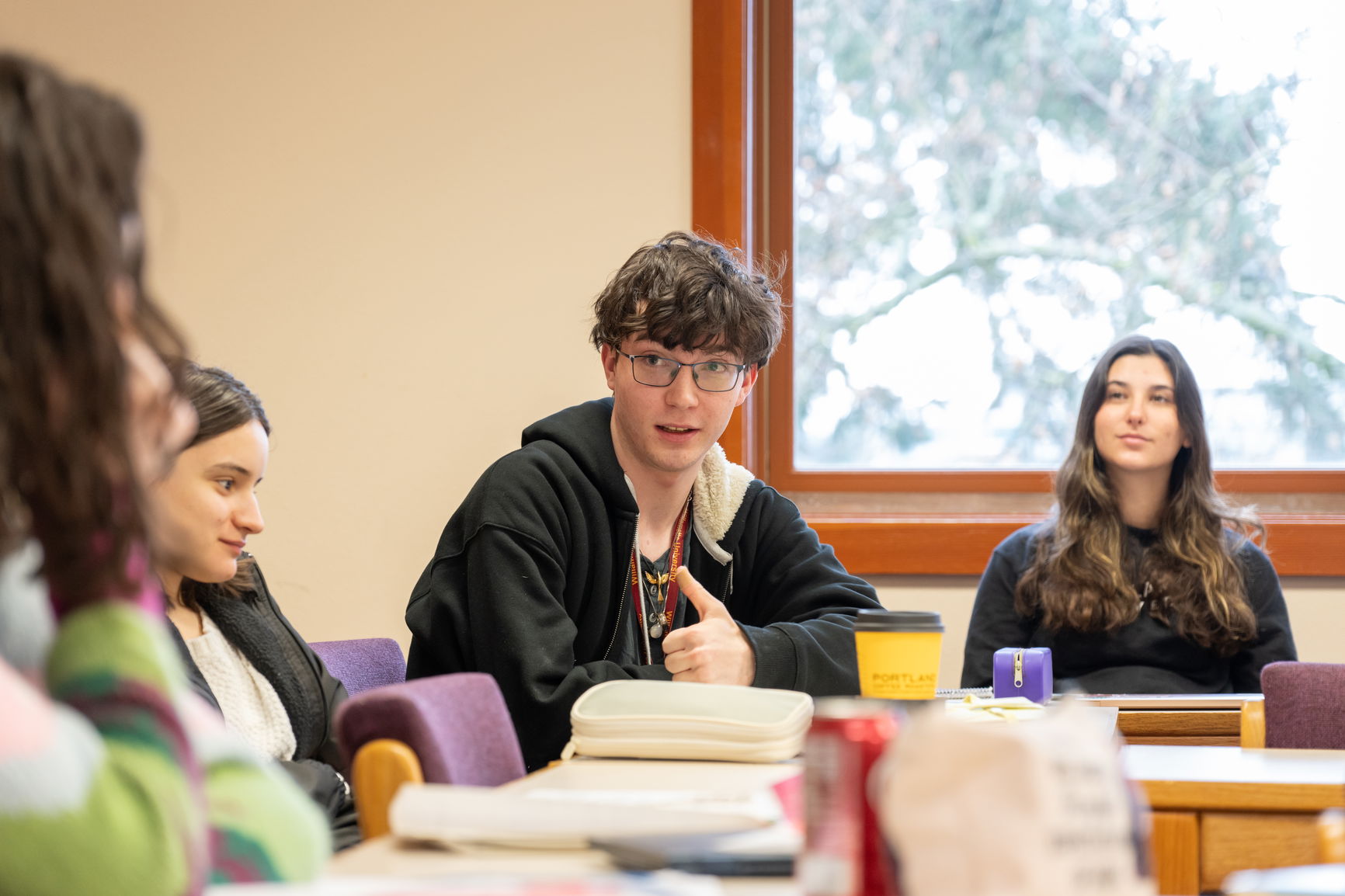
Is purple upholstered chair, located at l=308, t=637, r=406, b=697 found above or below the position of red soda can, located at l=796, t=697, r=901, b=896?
below

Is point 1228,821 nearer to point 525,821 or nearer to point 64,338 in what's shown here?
point 525,821

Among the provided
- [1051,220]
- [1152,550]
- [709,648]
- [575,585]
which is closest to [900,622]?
[709,648]

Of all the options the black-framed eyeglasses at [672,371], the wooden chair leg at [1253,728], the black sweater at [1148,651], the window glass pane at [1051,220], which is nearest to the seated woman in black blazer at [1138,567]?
the black sweater at [1148,651]

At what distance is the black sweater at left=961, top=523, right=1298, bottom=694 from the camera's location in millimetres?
2768

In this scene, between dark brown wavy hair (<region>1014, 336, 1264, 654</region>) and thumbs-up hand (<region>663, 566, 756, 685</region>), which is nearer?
thumbs-up hand (<region>663, 566, 756, 685</region>)

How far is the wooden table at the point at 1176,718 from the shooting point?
81.0 inches

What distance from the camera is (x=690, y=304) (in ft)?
6.53

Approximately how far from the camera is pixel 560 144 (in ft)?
11.2

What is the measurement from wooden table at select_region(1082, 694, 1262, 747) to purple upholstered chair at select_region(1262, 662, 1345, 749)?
0.10 m

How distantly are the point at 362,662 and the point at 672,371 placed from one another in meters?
0.76

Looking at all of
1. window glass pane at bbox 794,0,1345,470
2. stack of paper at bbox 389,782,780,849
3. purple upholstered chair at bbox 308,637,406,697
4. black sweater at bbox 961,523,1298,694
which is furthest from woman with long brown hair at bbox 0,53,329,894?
window glass pane at bbox 794,0,1345,470

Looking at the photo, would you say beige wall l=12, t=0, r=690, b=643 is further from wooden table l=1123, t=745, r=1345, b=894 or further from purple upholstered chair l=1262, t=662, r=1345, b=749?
wooden table l=1123, t=745, r=1345, b=894

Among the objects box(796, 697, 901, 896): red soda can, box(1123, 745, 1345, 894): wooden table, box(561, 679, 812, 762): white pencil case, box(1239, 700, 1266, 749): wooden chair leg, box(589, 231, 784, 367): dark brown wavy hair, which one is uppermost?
box(589, 231, 784, 367): dark brown wavy hair

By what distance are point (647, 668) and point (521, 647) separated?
167 mm
